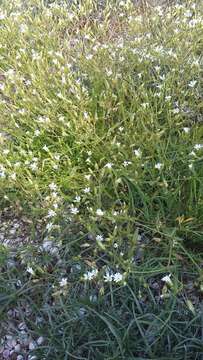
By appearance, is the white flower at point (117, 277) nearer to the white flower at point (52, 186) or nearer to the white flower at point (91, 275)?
the white flower at point (91, 275)

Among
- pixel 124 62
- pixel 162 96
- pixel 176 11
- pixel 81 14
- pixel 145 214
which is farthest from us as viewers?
pixel 81 14

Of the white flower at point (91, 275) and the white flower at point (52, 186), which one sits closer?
the white flower at point (91, 275)

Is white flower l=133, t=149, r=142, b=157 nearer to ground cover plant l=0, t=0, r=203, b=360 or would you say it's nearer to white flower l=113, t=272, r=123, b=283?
ground cover plant l=0, t=0, r=203, b=360

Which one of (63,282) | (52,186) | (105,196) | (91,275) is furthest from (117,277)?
(52,186)

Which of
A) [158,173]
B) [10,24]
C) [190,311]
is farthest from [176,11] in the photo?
[190,311]

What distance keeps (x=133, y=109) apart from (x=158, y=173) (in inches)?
17.7

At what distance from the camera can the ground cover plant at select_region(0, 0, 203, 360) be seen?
196cm

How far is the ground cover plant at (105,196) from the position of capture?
196cm

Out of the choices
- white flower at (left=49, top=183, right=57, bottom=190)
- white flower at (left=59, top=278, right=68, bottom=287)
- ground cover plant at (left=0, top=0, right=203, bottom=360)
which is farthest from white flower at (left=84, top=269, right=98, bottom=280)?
white flower at (left=49, top=183, right=57, bottom=190)

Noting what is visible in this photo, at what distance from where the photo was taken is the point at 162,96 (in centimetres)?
252

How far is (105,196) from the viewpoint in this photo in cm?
238

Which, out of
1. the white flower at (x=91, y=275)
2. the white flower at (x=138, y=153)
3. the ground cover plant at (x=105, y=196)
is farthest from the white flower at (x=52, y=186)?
the white flower at (x=91, y=275)

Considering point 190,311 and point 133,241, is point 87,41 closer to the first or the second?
point 133,241

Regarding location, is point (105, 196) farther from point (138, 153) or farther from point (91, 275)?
point (91, 275)
